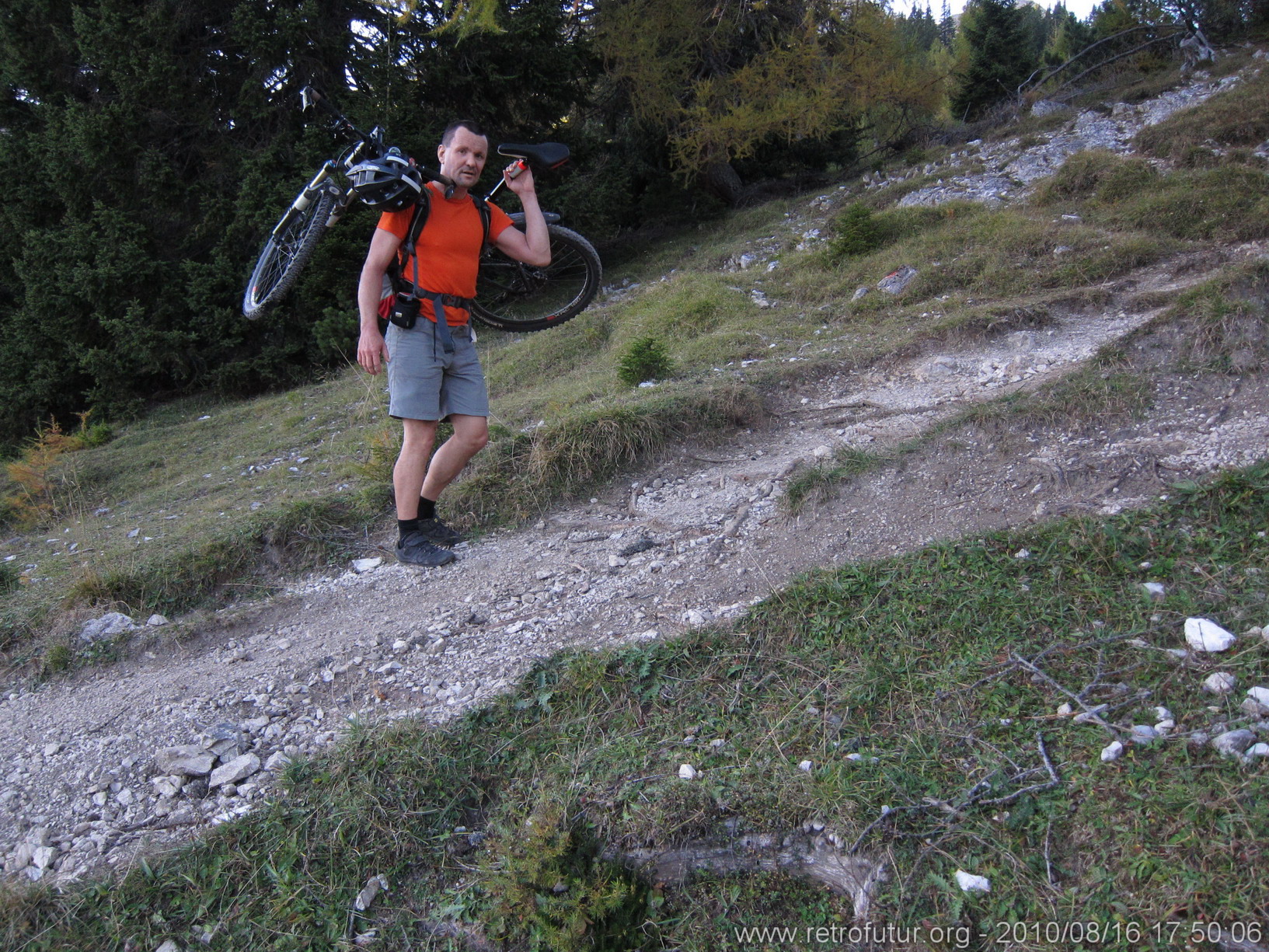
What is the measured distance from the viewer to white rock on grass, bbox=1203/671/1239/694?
272 centimetres

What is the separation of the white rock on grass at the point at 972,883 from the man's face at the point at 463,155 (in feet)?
12.1

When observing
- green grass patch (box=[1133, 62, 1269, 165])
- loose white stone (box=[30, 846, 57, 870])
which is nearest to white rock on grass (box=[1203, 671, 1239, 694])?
loose white stone (box=[30, 846, 57, 870])

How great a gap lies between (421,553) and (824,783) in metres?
2.75

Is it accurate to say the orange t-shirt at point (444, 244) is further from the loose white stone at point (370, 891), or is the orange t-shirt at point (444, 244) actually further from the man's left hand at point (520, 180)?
the loose white stone at point (370, 891)

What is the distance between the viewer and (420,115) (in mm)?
11250

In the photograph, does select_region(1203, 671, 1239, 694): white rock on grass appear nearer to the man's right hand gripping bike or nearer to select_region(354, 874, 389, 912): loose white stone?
select_region(354, 874, 389, 912): loose white stone

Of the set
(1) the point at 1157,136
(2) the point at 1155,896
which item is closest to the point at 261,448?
(2) the point at 1155,896

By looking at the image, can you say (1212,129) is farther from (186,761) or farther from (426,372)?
(186,761)

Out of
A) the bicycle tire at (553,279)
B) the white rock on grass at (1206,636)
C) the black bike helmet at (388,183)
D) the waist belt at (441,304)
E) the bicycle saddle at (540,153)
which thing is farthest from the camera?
the bicycle tire at (553,279)

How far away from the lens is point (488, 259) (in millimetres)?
5906

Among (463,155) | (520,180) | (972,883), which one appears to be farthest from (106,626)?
(972,883)

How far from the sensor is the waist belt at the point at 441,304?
167 inches

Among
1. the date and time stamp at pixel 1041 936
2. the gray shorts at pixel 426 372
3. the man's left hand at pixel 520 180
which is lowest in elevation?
the date and time stamp at pixel 1041 936

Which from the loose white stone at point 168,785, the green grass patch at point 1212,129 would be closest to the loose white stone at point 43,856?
the loose white stone at point 168,785
